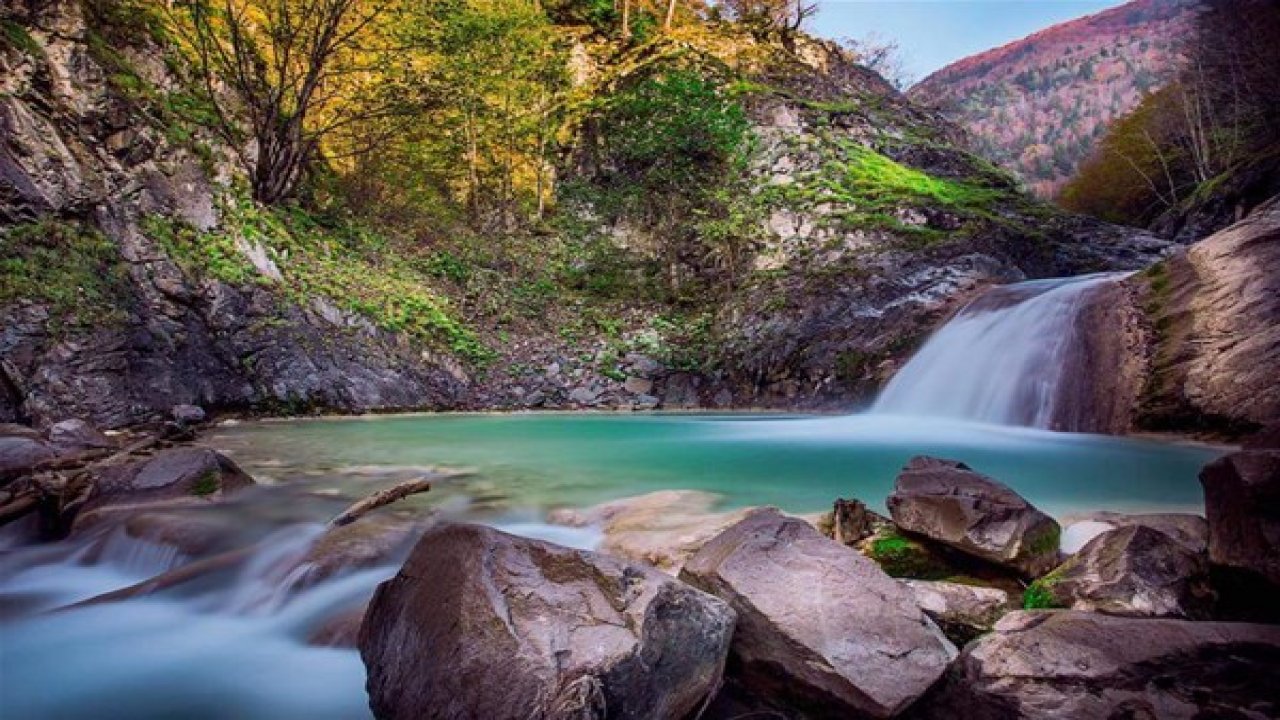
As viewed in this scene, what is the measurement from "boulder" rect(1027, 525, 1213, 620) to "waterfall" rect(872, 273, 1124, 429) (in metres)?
A: 5.83

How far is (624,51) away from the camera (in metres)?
19.1

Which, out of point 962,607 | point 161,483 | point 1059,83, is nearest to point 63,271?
point 161,483

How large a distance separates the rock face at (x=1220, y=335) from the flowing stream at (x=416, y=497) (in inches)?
18.4

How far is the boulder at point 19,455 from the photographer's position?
3.70 meters

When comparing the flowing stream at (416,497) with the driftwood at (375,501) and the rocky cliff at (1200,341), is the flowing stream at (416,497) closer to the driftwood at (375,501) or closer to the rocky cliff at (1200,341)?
the driftwood at (375,501)

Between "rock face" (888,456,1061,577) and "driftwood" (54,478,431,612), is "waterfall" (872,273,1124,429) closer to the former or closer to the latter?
"rock face" (888,456,1061,577)

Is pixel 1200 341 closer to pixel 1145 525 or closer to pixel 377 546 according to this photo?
pixel 1145 525

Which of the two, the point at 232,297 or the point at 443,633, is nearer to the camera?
the point at 443,633

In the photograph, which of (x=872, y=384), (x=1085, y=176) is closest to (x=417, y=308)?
(x=872, y=384)

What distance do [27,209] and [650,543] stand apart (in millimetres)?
8189

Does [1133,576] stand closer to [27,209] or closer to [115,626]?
[115,626]

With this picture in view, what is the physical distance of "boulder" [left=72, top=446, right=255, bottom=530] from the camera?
11.8 feet

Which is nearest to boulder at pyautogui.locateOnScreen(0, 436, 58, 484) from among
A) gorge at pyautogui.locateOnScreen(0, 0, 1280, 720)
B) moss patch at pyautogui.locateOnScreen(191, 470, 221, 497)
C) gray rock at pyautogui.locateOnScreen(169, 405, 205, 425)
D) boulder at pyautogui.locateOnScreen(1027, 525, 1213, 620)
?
gorge at pyautogui.locateOnScreen(0, 0, 1280, 720)

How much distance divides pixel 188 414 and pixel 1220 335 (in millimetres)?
10721
